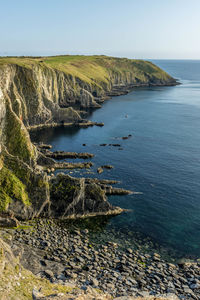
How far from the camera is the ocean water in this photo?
172 feet

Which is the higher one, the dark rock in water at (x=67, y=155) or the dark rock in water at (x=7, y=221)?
the dark rock in water at (x=67, y=155)

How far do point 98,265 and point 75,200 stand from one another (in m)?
16.5

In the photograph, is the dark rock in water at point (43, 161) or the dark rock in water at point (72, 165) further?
the dark rock in water at point (72, 165)

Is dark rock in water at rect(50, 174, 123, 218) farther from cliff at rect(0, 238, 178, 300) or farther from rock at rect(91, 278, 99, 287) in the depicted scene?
cliff at rect(0, 238, 178, 300)

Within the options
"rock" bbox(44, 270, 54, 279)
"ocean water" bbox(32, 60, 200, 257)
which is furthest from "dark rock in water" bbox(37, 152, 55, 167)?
"rock" bbox(44, 270, 54, 279)

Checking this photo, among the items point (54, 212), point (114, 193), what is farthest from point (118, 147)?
point (54, 212)

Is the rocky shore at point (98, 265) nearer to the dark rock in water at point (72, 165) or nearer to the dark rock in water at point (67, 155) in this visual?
the dark rock in water at point (72, 165)

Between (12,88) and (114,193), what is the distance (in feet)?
194

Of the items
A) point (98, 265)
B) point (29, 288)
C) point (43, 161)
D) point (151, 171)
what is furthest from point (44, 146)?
point (29, 288)

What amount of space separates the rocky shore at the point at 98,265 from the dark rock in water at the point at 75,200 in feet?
19.0

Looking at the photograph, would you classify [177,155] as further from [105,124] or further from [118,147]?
[105,124]

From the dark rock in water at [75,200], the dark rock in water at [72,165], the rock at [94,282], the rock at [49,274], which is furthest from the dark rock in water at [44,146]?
the rock at [94,282]

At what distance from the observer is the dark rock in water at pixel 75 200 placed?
182 ft

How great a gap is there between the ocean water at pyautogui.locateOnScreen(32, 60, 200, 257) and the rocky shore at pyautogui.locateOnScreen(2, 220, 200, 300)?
4.32m
